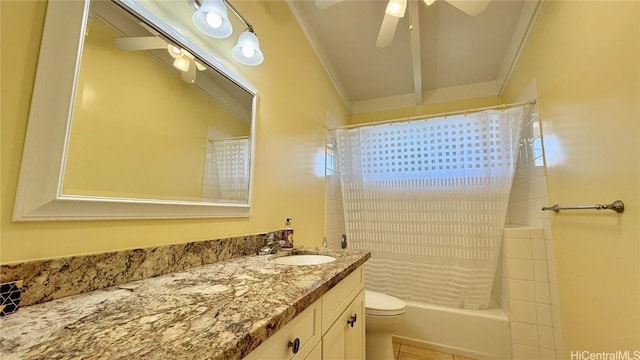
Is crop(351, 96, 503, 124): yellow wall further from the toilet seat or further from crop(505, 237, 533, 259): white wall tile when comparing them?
the toilet seat

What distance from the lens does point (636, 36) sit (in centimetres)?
88

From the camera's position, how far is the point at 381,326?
1.57 meters

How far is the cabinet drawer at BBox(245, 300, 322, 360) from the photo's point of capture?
518mm

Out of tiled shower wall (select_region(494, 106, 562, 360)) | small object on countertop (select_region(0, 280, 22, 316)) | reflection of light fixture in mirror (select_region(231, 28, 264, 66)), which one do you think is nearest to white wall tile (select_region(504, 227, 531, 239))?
tiled shower wall (select_region(494, 106, 562, 360))

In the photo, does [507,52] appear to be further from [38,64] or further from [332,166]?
[38,64]

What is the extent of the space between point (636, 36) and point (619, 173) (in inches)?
19.1

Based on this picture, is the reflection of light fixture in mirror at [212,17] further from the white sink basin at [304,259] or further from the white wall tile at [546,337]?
the white wall tile at [546,337]

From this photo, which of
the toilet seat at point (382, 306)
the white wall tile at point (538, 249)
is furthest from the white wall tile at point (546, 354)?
the toilet seat at point (382, 306)

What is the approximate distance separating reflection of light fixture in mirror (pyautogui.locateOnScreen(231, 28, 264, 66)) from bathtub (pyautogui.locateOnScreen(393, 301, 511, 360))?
2064 millimetres

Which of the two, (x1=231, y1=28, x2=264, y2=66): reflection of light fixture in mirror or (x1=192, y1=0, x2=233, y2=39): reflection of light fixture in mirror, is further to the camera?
(x1=231, y1=28, x2=264, y2=66): reflection of light fixture in mirror

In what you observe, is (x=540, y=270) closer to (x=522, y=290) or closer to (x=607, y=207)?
(x=522, y=290)

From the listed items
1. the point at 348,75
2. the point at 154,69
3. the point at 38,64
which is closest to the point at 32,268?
the point at 38,64

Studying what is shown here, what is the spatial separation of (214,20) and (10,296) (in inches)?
39.1

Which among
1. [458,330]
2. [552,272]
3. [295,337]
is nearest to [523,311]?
[552,272]
